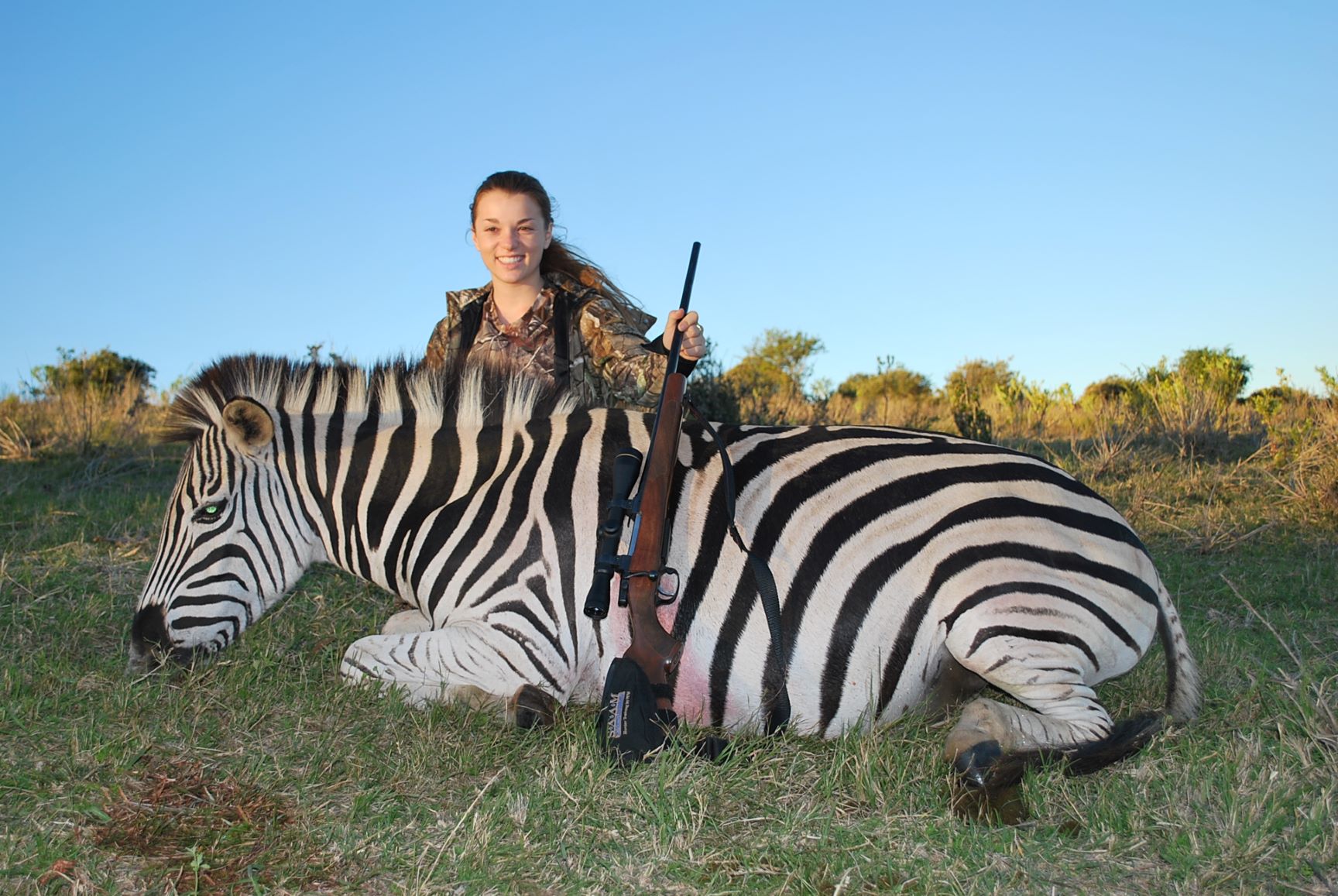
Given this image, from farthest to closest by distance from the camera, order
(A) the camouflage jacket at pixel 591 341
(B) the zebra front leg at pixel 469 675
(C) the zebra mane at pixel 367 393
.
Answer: (A) the camouflage jacket at pixel 591 341 → (C) the zebra mane at pixel 367 393 → (B) the zebra front leg at pixel 469 675

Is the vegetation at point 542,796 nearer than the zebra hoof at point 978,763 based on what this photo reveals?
Yes

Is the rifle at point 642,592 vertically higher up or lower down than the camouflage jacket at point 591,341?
lower down

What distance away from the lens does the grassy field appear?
7.43 ft

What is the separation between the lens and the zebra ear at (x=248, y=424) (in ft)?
11.3

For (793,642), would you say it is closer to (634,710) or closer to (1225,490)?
(634,710)

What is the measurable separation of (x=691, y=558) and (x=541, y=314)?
2276mm

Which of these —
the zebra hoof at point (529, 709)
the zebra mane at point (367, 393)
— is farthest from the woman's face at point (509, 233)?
the zebra hoof at point (529, 709)

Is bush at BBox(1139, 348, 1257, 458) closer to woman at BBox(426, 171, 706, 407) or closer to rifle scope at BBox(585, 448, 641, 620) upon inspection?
woman at BBox(426, 171, 706, 407)

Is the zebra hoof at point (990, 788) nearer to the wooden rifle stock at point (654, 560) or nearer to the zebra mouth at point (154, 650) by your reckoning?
the wooden rifle stock at point (654, 560)

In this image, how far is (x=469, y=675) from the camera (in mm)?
3137

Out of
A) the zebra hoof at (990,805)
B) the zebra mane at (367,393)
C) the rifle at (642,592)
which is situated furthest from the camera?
the zebra mane at (367,393)

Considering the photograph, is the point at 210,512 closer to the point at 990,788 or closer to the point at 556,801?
the point at 556,801

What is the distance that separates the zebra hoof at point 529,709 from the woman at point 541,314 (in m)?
1.87

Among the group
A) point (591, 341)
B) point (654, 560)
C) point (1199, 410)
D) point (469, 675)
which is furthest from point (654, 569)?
point (1199, 410)
